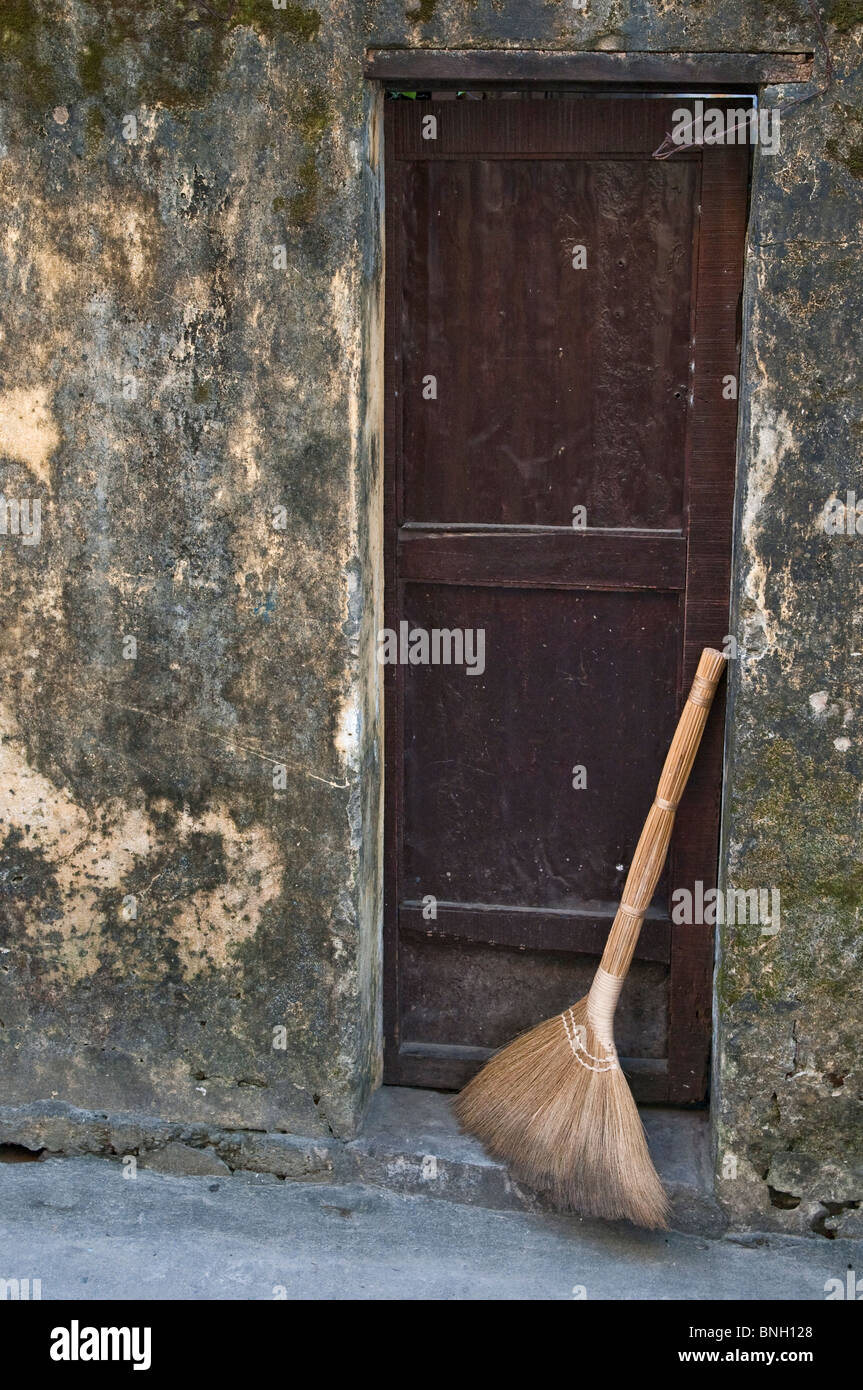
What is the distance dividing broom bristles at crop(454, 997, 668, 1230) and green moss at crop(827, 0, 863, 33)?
8.49ft

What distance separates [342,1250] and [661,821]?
56.7 inches

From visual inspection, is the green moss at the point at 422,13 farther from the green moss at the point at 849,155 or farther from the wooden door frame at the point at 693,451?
the green moss at the point at 849,155

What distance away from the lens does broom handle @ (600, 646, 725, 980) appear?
3.45 metres

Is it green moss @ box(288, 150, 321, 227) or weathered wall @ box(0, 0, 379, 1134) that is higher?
green moss @ box(288, 150, 321, 227)

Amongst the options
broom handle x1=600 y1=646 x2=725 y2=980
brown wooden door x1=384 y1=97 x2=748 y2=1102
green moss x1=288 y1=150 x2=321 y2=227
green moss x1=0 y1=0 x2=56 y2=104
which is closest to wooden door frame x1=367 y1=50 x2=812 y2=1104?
brown wooden door x1=384 y1=97 x2=748 y2=1102

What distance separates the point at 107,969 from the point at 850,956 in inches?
82.4

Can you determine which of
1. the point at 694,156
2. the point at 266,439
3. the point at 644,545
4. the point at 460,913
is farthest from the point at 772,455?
the point at 460,913

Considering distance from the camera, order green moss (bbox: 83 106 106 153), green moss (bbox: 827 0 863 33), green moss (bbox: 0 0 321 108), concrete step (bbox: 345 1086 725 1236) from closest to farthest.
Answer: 1. green moss (bbox: 827 0 863 33)
2. green moss (bbox: 0 0 321 108)
3. green moss (bbox: 83 106 106 153)
4. concrete step (bbox: 345 1086 725 1236)

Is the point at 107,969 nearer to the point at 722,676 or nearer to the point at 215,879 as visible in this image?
the point at 215,879

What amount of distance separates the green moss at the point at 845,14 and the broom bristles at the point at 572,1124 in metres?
2.59

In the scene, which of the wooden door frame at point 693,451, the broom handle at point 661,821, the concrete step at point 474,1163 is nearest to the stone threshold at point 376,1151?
the concrete step at point 474,1163

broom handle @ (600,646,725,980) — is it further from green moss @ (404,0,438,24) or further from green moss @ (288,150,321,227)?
green moss @ (404,0,438,24)

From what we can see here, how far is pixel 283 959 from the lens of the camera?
3686 millimetres

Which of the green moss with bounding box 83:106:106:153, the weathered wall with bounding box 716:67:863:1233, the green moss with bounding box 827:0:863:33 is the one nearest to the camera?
the green moss with bounding box 827:0:863:33
